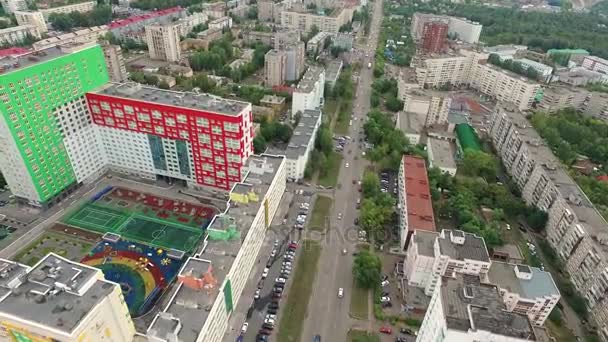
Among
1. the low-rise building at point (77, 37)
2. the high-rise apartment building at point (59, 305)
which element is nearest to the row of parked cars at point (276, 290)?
the high-rise apartment building at point (59, 305)

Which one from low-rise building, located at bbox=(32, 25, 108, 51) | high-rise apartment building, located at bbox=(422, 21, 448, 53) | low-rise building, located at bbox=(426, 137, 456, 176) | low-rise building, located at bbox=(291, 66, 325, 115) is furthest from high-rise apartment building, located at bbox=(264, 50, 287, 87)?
low-rise building, located at bbox=(32, 25, 108, 51)

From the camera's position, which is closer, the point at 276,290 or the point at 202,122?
the point at 276,290

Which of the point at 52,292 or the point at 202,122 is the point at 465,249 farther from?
the point at 52,292

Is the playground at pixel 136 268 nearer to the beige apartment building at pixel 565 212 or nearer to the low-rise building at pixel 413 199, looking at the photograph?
A: the low-rise building at pixel 413 199

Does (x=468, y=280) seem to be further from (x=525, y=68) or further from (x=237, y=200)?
(x=525, y=68)

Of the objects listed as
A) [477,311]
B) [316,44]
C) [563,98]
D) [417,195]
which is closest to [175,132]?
[417,195]

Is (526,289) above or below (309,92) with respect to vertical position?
below
